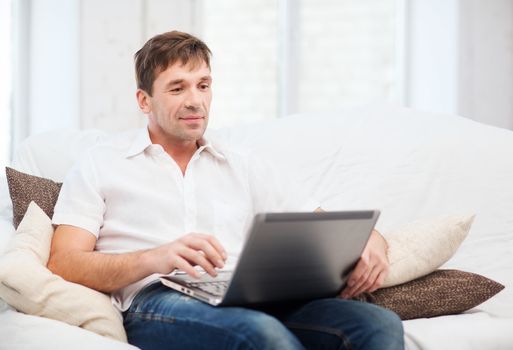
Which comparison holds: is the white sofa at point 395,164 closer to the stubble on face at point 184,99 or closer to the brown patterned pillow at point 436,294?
the brown patterned pillow at point 436,294

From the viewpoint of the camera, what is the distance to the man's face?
197 cm

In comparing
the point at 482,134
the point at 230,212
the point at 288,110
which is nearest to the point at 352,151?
the point at 482,134

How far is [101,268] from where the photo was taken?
174 cm

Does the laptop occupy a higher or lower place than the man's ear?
lower

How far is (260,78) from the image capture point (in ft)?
17.3

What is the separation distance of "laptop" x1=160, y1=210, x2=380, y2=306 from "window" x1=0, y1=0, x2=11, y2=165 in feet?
7.95

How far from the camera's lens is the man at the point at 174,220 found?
1.60m

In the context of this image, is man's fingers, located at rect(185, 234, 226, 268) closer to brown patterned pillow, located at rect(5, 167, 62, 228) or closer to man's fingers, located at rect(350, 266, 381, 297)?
man's fingers, located at rect(350, 266, 381, 297)

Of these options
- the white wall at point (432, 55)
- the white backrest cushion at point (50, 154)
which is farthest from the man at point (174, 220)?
the white wall at point (432, 55)

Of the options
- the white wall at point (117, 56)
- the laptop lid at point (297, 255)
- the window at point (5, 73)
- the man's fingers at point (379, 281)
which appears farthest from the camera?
the white wall at point (117, 56)

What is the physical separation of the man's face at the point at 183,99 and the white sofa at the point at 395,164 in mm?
339

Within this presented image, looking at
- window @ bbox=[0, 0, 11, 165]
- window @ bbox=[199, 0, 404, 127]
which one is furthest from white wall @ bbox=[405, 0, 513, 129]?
window @ bbox=[0, 0, 11, 165]

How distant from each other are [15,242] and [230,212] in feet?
1.52

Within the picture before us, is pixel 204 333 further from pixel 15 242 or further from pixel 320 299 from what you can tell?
pixel 15 242
